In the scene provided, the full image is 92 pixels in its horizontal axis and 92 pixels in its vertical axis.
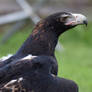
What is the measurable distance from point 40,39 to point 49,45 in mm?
134

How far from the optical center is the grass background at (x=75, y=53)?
9727mm

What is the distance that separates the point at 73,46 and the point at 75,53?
2.97 ft

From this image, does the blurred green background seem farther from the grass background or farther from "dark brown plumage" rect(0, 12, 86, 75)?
"dark brown plumage" rect(0, 12, 86, 75)

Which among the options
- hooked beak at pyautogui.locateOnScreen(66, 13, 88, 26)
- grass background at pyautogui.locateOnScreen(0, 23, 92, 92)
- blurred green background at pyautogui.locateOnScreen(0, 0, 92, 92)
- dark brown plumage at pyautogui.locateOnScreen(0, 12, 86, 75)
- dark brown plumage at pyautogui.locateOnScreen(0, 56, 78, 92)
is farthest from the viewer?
blurred green background at pyautogui.locateOnScreen(0, 0, 92, 92)

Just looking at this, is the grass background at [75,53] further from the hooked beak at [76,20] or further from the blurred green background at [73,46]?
the hooked beak at [76,20]

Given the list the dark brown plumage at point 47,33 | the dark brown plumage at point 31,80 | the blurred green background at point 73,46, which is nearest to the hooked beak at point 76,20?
the dark brown plumage at point 47,33

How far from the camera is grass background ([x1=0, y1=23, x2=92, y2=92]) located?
9.73 m

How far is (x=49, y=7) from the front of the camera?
17.2 m

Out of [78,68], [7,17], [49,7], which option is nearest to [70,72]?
[78,68]

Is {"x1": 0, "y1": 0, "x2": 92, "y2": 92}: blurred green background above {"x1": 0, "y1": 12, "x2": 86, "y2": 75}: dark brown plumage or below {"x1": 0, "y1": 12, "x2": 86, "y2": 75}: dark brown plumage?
below

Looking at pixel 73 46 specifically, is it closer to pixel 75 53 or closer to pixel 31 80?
→ pixel 75 53

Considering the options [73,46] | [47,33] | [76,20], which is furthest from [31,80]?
[73,46]

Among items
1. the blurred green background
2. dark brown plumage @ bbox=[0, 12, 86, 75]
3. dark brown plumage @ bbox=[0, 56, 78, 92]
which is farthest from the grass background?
dark brown plumage @ bbox=[0, 56, 78, 92]

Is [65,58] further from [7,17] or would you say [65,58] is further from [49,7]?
[49,7]
